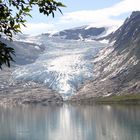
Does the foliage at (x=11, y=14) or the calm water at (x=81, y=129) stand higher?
the foliage at (x=11, y=14)

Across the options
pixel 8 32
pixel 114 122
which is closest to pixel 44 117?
pixel 114 122

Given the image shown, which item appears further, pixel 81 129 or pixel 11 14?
pixel 81 129

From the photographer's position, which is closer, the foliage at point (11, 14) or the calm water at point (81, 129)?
the foliage at point (11, 14)

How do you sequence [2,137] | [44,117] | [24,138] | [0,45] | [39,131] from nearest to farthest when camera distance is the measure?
1. [0,45]
2. [24,138]
3. [2,137]
4. [39,131]
5. [44,117]

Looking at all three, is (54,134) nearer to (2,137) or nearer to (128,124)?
(2,137)

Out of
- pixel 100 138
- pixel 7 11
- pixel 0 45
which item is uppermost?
pixel 7 11

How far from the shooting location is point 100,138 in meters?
112

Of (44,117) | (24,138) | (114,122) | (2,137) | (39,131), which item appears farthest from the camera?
(44,117)

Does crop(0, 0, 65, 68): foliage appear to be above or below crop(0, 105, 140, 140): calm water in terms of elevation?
above

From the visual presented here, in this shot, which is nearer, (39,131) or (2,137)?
(2,137)

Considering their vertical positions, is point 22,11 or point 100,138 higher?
point 22,11

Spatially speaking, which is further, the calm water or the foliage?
the calm water

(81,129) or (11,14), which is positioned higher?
(11,14)

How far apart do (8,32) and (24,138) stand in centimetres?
10138
